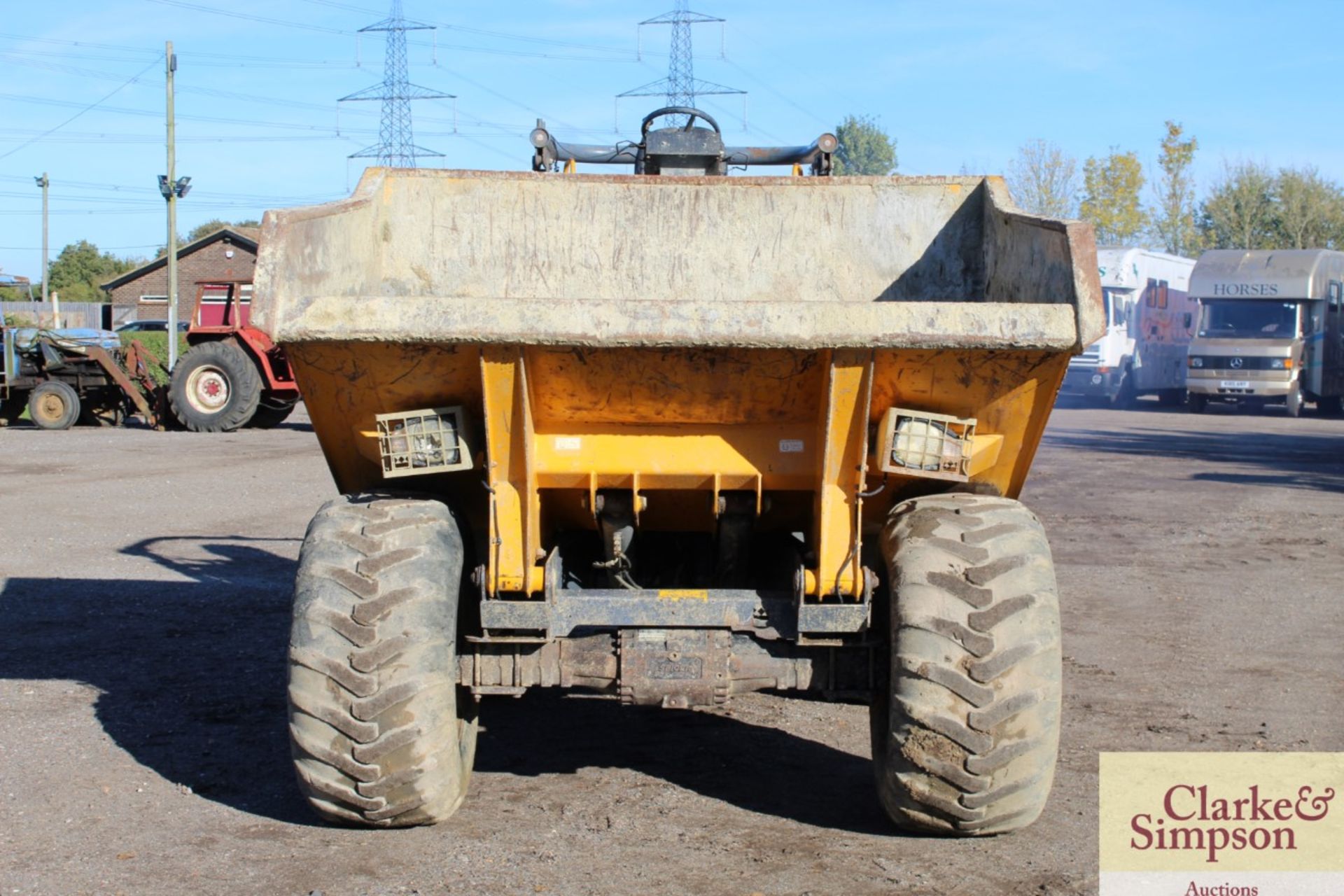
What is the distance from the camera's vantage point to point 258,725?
6102 mm

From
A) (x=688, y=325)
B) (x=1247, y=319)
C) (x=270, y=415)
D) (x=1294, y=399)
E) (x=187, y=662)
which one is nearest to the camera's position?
(x=688, y=325)

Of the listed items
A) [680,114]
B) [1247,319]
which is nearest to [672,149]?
[680,114]

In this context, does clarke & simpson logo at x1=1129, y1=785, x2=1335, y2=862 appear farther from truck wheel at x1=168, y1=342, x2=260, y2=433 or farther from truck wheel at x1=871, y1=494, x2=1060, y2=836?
truck wheel at x1=168, y1=342, x2=260, y2=433

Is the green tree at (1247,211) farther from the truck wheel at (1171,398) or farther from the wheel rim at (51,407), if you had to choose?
the wheel rim at (51,407)

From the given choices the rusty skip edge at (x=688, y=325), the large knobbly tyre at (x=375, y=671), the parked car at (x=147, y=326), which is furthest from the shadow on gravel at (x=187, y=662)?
the parked car at (x=147, y=326)

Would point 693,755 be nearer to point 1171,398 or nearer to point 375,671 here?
point 375,671

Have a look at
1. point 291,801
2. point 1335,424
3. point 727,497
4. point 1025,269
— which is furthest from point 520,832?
point 1335,424

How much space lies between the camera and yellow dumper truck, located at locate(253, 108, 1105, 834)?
14.1 feet

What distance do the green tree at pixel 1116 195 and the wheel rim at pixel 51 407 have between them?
1852 inches

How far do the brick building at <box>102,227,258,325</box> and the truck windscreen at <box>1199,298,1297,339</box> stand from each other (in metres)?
42.0

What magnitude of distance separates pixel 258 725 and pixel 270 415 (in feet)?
59.9

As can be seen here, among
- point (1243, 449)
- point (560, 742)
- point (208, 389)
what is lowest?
point (560, 742)

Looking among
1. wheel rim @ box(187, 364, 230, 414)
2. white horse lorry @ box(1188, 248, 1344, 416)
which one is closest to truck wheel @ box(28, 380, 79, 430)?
wheel rim @ box(187, 364, 230, 414)

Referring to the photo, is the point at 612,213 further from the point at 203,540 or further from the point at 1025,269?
the point at 203,540
